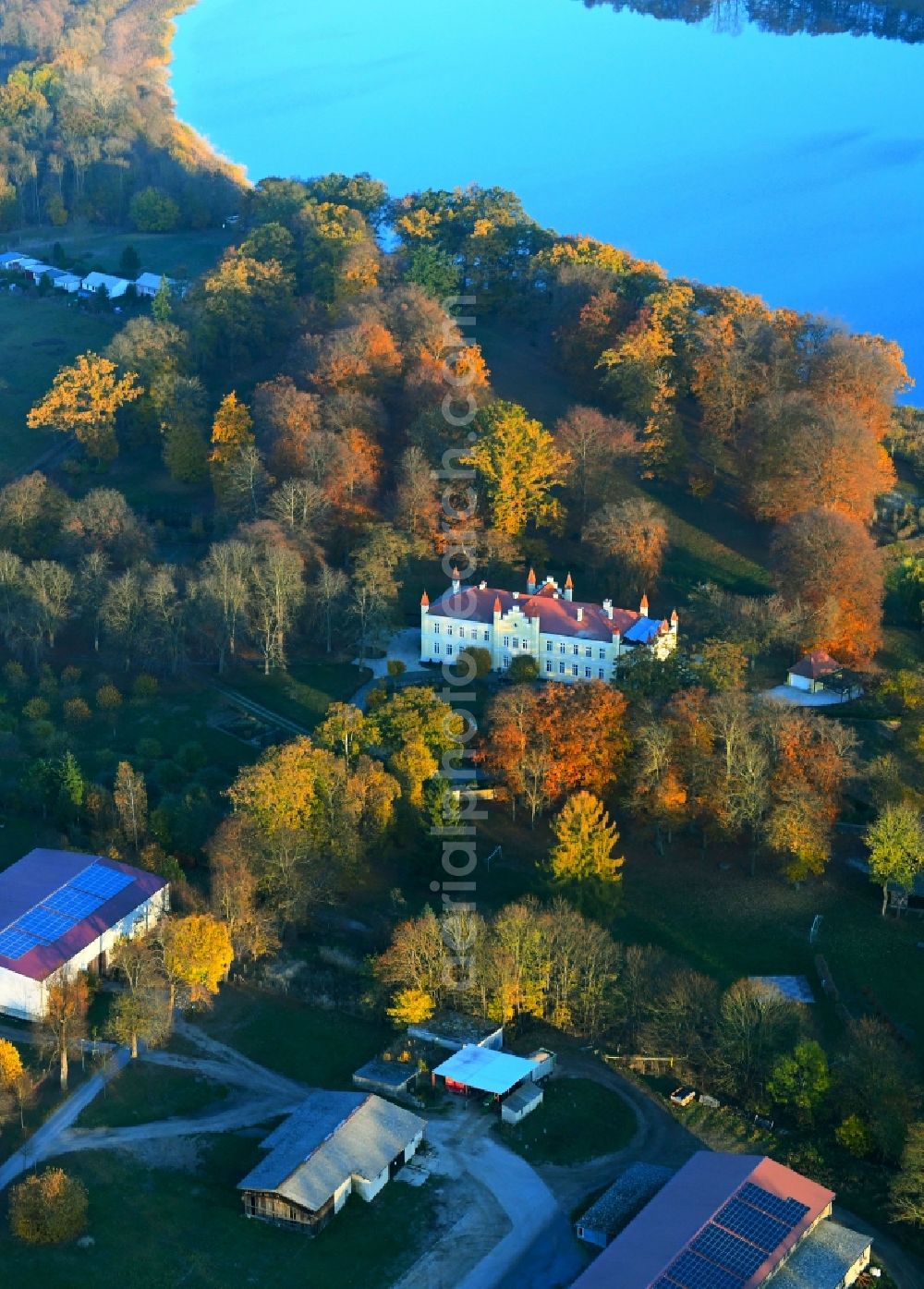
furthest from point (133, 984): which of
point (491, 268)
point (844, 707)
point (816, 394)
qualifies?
point (491, 268)

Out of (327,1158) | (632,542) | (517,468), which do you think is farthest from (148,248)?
(327,1158)

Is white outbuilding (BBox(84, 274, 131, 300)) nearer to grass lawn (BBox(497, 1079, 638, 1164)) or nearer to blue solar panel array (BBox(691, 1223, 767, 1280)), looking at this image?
grass lawn (BBox(497, 1079, 638, 1164))

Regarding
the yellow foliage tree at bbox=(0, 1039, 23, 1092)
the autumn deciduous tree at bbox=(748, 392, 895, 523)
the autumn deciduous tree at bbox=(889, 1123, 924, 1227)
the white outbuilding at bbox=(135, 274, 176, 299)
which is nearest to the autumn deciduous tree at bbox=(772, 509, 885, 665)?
the autumn deciduous tree at bbox=(748, 392, 895, 523)

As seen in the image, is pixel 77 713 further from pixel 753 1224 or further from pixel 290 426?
pixel 753 1224

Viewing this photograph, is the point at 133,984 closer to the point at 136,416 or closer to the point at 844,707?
the point at 844,707

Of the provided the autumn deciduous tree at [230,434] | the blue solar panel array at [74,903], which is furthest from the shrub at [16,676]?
the blue solar panel array at [74,903]

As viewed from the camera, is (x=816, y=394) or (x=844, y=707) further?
(x=816, y=394)

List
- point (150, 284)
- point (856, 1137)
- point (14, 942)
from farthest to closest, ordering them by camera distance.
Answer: point (150, 284) < point (14, 942) < point (856, 1137)
